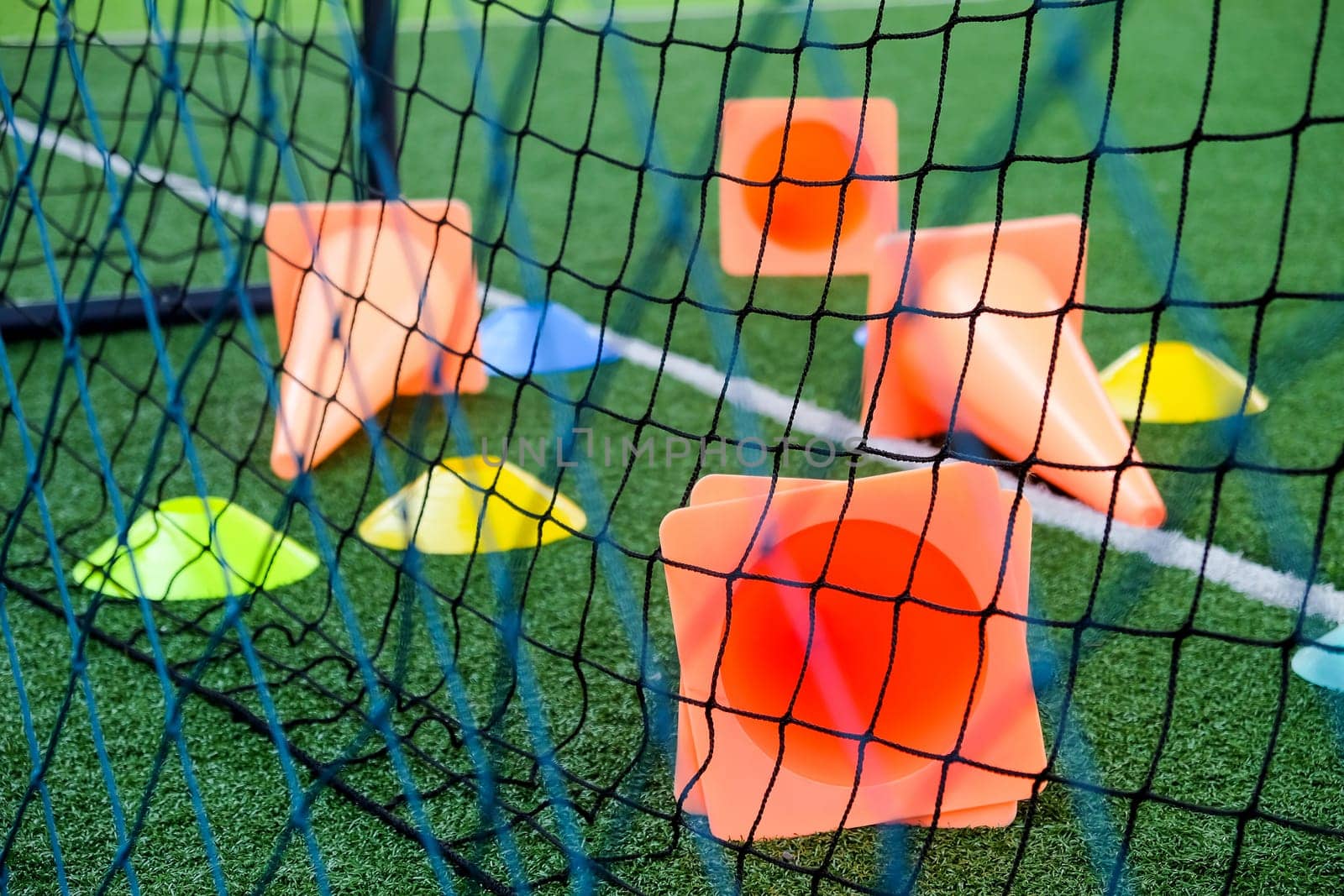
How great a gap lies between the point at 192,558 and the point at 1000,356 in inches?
39.2

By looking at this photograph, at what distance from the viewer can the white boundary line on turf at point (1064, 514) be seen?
1.47 metres

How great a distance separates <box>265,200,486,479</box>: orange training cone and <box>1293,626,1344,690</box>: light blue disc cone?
1078 mm

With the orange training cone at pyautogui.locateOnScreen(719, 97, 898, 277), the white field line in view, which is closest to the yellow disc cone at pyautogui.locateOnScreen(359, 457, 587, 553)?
the orange training cone at pyautogui.locateOnScreen(719, 97, 898, 277)

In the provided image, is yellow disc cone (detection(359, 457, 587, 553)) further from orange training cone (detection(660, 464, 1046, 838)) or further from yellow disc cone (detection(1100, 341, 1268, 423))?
yellow disc cone (detection(1100, 341, 1268, 423))

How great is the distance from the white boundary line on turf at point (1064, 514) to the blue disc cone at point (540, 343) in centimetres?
5

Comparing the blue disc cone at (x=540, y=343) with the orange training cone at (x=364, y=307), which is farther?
the blue disc cone at (x=540, y=343)

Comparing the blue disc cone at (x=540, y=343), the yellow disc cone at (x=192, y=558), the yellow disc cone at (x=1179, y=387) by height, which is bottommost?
the yellow disc cone at (x=192, y=558)

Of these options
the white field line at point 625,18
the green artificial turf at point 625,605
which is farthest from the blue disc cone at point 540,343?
the white field line at point 625,18

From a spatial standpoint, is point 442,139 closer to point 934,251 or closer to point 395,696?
point 934,251

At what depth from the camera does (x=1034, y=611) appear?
1451 mm

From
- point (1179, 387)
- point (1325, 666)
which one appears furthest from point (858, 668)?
point (1179, 387)

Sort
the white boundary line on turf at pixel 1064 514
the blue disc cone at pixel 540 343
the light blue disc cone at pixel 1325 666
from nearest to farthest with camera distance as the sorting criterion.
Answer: the light blue disc cone at pixel 1325 666, the white boundary line on turf at pixel 1064 514, the blue disc cone at pixel 540 343

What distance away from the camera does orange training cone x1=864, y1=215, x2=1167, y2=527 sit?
1.64 m

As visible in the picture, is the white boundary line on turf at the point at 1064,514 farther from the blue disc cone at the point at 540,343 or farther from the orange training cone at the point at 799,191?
the orange training cone at the point at 799,191
